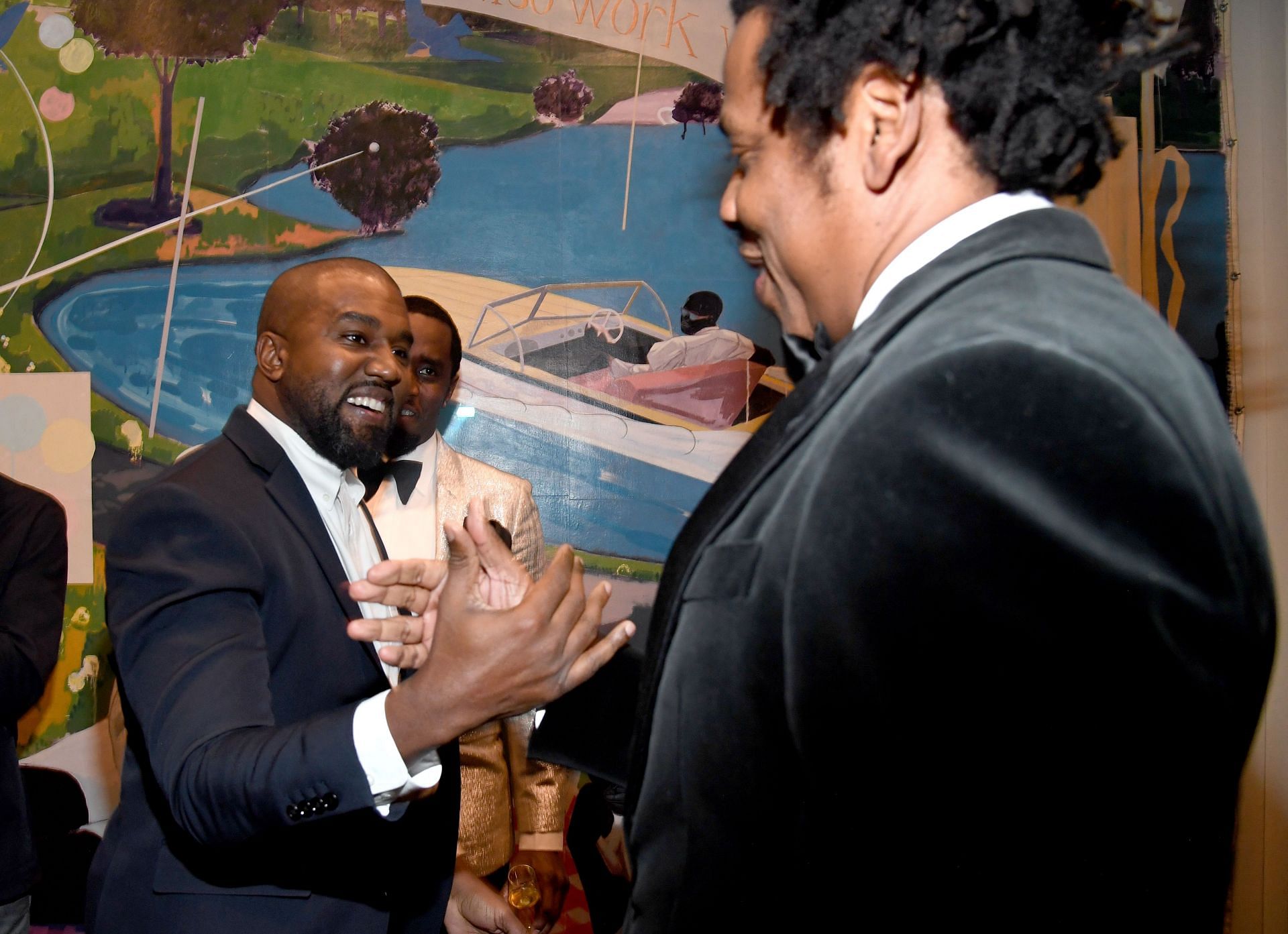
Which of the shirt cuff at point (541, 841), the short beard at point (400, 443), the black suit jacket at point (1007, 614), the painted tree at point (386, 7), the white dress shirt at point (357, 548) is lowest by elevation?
the shirt cuff at point (541, 841)

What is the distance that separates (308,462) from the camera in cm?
200

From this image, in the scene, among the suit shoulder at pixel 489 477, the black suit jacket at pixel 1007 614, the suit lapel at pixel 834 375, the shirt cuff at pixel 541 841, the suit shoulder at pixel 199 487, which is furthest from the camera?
the suit shoulder at pixel 489 477

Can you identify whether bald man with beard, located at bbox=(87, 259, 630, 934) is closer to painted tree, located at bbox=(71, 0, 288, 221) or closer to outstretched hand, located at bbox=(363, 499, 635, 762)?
outstretched hand, located at bbox=(363, 499, 635, 762)

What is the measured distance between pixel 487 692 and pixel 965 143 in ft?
Answer: 2.54

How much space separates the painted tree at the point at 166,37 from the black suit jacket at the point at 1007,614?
3.20 meters

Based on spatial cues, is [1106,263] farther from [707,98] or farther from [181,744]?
[707,98]

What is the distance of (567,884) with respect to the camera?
258cm

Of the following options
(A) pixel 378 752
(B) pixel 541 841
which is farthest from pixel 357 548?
(B) pixel 541 841

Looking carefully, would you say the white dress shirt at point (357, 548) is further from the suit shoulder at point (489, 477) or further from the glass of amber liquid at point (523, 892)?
the suit shoulder at point (489, 477)

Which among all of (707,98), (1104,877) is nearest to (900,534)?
(1104,877)

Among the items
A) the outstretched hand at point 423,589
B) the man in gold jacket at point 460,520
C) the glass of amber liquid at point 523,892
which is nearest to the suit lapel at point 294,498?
the outstretched hand at point 423,589

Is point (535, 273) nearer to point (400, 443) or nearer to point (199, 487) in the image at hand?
point (400, 443)

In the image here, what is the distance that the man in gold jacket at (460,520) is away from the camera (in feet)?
8.34

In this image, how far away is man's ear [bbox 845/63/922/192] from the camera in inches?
35.2
